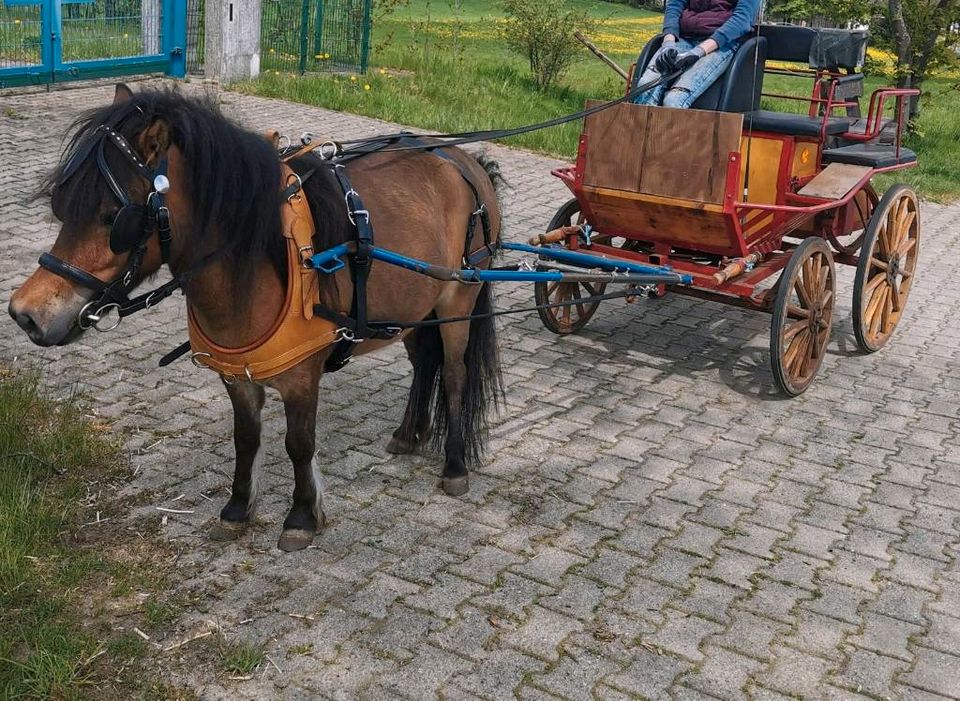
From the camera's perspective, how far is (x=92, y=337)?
6.34 metres

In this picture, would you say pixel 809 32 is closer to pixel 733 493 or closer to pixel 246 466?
pixel 733 493

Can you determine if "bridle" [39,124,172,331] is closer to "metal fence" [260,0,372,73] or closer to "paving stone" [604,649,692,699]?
"paving stone" [604,649,692,699]

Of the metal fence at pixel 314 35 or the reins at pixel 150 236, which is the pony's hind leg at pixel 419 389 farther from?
the metal fence at pixel 314 35

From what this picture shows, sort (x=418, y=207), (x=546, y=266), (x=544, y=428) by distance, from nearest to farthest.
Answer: (x=418, y=207) → (x=544, y=428) → (x=546, y=266)

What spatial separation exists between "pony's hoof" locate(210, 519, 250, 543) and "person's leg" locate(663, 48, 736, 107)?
341 cm

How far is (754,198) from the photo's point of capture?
632 centimetres

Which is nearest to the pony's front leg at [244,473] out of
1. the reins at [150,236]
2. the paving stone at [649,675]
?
the reins at [150,236]

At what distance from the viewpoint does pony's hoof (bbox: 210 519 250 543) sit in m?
4.24

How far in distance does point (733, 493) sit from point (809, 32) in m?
3.07

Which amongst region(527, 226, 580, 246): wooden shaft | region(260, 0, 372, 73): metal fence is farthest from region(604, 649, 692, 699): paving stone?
region(260, 0, 372, 73): metal fence

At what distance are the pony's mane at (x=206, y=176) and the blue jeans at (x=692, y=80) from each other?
3107mm

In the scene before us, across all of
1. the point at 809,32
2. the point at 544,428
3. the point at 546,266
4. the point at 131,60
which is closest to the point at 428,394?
the point at 544,428

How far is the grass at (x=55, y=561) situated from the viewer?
330cm

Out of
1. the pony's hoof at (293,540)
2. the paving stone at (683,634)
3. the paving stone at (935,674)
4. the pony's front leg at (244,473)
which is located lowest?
the paving stone at (683,634)
